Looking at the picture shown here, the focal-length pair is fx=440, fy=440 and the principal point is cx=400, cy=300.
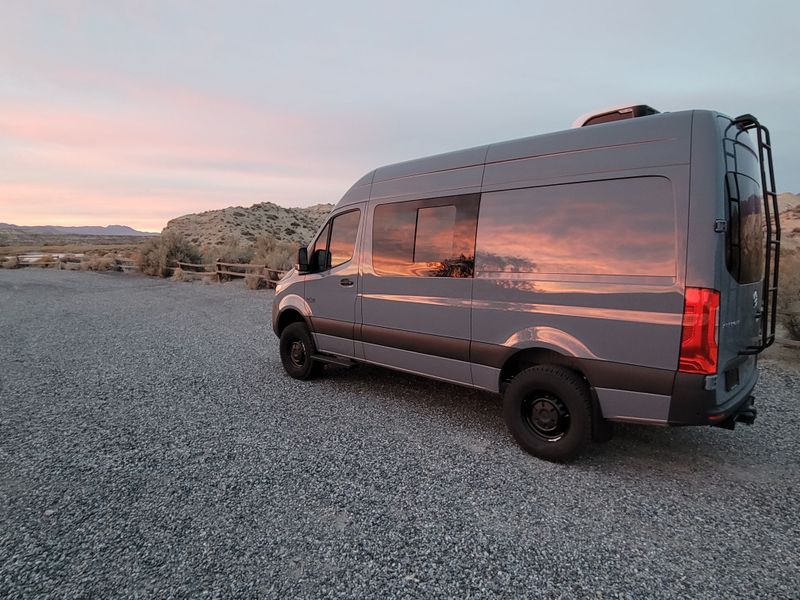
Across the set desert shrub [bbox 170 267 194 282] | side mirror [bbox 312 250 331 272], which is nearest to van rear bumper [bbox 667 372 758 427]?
side mirror [bbox 312 250 331 272]

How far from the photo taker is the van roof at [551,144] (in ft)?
9.94

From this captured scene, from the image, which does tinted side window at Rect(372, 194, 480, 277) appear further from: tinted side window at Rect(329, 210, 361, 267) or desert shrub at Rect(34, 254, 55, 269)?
desert shrub at Rect(34, 254, 55, 269)

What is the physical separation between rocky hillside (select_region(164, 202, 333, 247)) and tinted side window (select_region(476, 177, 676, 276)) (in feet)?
145

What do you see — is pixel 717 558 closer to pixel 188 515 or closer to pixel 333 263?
pixel 188 515

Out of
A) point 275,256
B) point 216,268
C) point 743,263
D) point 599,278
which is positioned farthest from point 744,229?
point 216,268

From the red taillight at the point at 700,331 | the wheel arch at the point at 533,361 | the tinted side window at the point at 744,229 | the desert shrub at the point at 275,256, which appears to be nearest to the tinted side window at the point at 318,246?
the wheel arch at the point at 533,361

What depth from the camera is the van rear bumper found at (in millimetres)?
2836

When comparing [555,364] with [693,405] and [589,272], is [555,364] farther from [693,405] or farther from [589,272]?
[693,405]

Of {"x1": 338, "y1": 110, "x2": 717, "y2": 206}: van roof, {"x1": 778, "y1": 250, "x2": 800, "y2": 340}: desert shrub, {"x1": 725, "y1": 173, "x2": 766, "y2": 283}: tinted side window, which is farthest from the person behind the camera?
{"x1": 778, "y1": 250, "x2": 800, "y2": 340}: desert shrub

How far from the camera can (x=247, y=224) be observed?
5625 cm

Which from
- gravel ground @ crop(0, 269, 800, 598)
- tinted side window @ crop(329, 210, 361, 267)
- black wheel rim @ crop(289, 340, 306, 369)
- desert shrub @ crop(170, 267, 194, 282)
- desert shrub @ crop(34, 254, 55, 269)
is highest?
tinted side window @ crop(329, 210, 361, 267)

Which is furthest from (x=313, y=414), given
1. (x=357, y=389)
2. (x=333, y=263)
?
(x=333, y=263)

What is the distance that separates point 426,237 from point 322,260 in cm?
158

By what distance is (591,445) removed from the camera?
12.8ft
